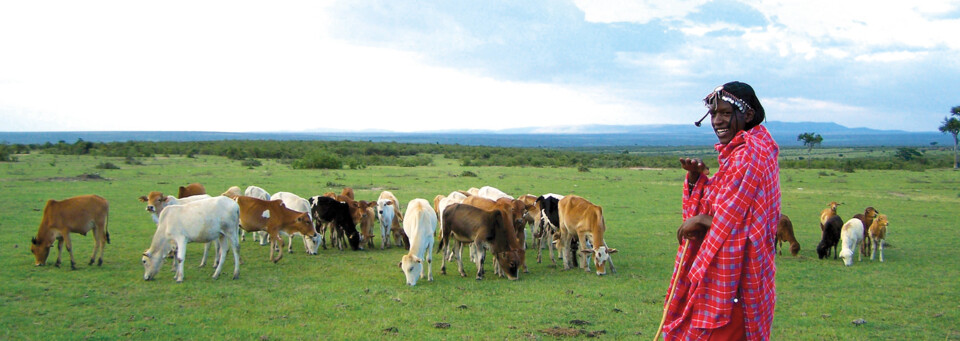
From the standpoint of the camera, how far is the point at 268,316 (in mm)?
8516

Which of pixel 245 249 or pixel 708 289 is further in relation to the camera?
pixel 245 249

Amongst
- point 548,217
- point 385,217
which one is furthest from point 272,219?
point 548,217

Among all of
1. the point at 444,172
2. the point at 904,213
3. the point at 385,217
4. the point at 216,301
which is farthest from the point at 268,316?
the point at 444,172

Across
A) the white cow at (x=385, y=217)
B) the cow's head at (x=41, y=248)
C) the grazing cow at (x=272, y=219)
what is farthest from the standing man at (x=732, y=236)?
the cow's head at (x=41, y=248)

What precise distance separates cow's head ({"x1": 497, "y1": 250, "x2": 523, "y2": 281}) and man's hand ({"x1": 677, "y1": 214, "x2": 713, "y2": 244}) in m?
7.45

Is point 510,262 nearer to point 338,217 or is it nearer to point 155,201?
point 338,217

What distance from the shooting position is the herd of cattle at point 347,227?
10602mm

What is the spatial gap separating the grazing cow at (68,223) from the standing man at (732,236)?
436 inches

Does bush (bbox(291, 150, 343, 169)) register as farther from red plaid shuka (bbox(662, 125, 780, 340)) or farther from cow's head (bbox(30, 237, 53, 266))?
red plaid shuka (bbox(662, 125, 780, 340))

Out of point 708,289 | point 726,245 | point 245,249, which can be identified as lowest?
point 245,249

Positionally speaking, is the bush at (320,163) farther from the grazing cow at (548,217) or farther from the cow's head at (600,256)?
the cow's head at (600,256)

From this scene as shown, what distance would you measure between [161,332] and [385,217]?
23.1ft

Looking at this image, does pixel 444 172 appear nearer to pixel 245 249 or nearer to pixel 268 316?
pixel 245 249

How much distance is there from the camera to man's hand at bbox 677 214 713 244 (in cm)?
376
